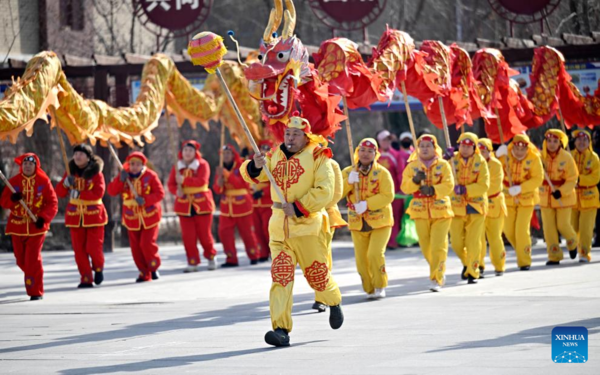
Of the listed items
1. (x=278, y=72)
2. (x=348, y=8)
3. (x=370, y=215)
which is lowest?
(x=370, y=215)

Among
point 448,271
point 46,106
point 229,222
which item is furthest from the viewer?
point 229,222

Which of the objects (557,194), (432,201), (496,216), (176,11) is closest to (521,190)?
(557,194)

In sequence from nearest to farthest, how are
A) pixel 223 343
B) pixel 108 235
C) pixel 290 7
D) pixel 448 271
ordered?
pixel 223 343 → pixel 290 7 → pixel 448 271 → pixel 108 235

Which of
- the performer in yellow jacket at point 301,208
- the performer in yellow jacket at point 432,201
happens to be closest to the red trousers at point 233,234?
the performer in yellow jacket at point 432,201

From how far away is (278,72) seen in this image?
10469 millimetres

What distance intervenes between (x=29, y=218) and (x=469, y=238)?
5035 millimetres

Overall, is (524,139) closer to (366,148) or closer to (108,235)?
(366,148)

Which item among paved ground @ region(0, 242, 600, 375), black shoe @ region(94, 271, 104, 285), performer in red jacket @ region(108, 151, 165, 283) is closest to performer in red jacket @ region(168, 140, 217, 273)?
paved ground @ region(0, 242, 600, 375)

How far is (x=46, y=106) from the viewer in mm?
12586

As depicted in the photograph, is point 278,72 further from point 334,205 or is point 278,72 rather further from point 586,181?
point 586,181

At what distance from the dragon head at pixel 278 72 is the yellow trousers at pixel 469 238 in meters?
3.23

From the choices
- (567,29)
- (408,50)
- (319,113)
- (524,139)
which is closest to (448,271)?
(524,139)

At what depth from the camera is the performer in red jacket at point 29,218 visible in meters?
12.5

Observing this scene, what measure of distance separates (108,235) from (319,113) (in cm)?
894
